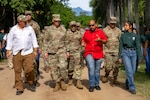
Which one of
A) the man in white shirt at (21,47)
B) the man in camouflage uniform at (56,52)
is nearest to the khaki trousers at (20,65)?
the man in white shirt at (21,47)

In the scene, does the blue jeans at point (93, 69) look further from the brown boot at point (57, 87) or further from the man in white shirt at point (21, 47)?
the man in white shirt at point (21, 47)

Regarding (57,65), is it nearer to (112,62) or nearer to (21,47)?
(21,47)

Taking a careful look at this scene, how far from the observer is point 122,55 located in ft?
32.9

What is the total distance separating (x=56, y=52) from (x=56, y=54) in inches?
2.2

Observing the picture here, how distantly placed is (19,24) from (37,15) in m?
31.3

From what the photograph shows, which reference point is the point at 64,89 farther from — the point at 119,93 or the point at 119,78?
the point at 119,78

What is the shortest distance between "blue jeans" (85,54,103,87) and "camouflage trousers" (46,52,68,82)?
658mm

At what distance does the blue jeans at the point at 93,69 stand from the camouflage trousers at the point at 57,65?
0.66 meters

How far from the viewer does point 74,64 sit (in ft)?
35.9

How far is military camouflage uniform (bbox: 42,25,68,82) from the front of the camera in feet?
33.5

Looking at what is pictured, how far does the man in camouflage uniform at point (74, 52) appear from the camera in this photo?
35.2 ft

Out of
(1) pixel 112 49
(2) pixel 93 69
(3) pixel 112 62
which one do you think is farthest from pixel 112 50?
(2) pixel 93 69

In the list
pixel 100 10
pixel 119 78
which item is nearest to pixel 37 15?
pixel 100 10

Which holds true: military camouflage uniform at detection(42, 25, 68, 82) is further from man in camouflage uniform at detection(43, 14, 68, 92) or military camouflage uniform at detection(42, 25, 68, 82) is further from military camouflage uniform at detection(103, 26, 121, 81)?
military camouflage uniform at detection(103, 26, 121, 81)
